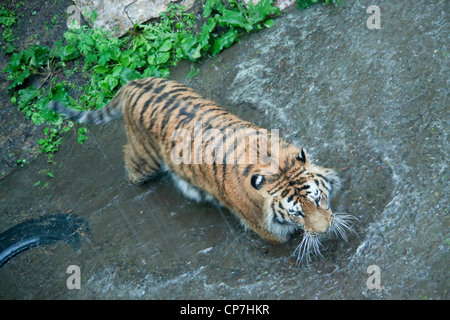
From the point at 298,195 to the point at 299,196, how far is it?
12 millimetres

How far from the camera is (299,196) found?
149 inches

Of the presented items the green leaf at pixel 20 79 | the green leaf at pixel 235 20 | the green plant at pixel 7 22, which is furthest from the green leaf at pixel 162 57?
the green plant at pixel 7 22

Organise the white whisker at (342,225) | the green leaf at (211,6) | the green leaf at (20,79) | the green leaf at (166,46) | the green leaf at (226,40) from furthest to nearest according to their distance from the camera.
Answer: the green leaf at (20,79) < the green leaf at (166,46) < the green leaf at (211,6) < the green leaf at (226,40) < the white whisker at (342,225)

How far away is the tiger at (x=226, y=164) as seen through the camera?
12.7 ft

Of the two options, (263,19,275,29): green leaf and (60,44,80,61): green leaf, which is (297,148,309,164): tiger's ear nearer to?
(263,19,275,29): green leaf

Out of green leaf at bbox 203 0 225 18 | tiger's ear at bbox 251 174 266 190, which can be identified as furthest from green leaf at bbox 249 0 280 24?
tiger's ear at bbox 251 174 266 190

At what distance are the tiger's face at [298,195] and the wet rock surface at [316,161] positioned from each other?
44cm

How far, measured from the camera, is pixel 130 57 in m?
6.94

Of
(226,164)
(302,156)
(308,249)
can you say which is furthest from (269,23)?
(308,249)

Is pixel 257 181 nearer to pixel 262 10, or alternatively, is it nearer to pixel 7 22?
pixel 262 10

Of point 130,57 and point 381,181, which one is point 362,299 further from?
point 130,57

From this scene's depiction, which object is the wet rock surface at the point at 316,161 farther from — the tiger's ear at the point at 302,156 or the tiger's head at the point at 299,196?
the tiger's ear at the point at 302,156

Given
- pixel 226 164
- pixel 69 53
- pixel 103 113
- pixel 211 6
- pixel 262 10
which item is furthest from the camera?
pixel 69 53
